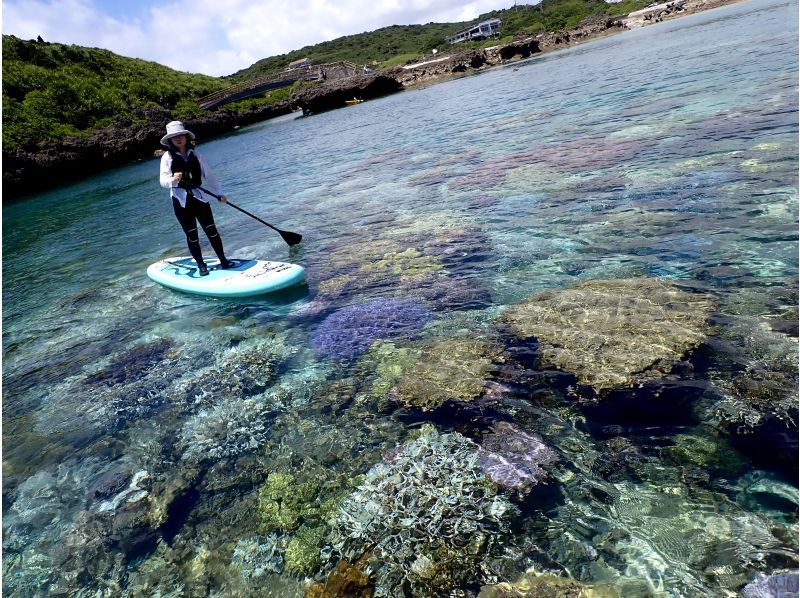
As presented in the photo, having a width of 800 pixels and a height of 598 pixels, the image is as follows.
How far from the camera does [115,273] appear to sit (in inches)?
579

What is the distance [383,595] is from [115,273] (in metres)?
14.6

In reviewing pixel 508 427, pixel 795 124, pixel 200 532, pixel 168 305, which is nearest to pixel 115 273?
pixel 168 305

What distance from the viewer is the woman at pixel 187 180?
9492mm

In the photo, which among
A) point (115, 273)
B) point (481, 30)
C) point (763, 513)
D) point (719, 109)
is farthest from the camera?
point (481, 30)

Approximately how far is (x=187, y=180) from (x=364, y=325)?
537cm

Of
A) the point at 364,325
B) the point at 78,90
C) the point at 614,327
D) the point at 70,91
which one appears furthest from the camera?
the point at 78,90

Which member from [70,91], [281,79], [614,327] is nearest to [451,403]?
[614,327]

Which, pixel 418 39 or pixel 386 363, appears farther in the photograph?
pixel 418 39

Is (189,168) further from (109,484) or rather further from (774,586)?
(774,586)

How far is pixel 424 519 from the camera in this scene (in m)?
4.22

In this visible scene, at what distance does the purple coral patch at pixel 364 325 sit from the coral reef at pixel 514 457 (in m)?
2.78

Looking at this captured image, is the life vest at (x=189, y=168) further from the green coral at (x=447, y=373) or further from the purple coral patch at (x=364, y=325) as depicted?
the green coral at (x=447, y=373)

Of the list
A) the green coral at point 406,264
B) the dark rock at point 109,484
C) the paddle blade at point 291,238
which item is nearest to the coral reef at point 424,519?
the dark rock at point 109,484

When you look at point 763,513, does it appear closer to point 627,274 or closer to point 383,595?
point 383,595
